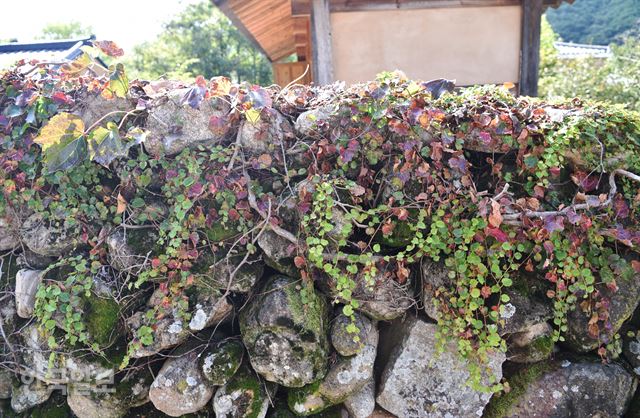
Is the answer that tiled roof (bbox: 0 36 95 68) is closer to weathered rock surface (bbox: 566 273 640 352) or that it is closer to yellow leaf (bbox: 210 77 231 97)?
yellow leaf (bbox: 210 77 231 97)

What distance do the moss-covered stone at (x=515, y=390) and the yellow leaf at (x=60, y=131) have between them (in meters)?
2.81

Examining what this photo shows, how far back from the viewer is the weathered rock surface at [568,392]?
2557 millimetres

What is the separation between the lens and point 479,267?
2365 millimetres

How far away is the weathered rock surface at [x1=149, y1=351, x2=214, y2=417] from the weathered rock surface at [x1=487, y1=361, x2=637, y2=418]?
65.8 inches

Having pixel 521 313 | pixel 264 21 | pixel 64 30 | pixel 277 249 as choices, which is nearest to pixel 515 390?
pixel 521 313

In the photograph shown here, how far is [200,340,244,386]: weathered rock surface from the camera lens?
8.29 feet

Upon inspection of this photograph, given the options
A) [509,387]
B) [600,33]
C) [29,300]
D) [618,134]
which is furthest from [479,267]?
[600,33]

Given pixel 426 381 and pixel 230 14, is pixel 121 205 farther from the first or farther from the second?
pixel 230 14

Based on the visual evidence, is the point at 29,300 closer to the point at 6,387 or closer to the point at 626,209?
the point at 6,387

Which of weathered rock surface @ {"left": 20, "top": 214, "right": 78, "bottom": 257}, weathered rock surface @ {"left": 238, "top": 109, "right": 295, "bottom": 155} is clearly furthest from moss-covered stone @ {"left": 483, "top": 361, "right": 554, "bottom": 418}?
weathered rock surface @ {"left": 20, "top": 214, "right": 78, "bottom": 257}

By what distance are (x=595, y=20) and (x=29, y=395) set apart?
85.4 feet

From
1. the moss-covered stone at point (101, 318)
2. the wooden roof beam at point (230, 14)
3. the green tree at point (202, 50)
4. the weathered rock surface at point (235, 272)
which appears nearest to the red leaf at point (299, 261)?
the weathered rock surface at point (235, 272)

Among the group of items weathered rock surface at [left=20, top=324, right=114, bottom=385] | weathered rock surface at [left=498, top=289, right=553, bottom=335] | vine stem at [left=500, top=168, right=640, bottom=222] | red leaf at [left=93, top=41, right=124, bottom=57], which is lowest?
weathered rock surface at [left=20, top=324, right=114, bottom=385]

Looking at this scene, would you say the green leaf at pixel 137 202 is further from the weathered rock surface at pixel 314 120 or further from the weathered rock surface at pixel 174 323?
the weathered rock surface at pixel 314 120
